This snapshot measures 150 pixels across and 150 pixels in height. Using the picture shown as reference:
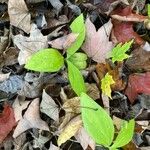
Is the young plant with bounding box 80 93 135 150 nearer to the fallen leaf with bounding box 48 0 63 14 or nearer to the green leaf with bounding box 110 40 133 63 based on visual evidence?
the green leaf with bounding box 110 40 133 63

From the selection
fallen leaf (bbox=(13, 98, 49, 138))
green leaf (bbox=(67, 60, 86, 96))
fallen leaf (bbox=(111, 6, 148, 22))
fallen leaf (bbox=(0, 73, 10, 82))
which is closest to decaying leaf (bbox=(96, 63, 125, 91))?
green leaf (bbox=(67, 60, 86, 96))

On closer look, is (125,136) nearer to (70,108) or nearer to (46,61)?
(70,108)

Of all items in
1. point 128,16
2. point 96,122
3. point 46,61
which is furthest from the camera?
point 128,16

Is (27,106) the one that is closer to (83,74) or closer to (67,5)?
(83,74)

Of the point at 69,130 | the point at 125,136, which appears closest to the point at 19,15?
the point at 69,130

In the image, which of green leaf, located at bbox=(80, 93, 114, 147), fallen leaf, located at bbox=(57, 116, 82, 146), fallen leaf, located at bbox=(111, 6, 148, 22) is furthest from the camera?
fallen leaf, located at bbox=(111, 6, 148, 22)

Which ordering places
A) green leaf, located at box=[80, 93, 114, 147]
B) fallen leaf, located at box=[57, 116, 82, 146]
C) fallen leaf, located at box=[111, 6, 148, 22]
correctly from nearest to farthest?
green leaf, located at box=[80, 93, 114, 147] < fallen leaf, located at box=[57, 116, 82, 146] < fallen leaf, located at box=[111, 6, 148, 22]


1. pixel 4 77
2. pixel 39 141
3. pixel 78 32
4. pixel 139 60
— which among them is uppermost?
pixel 78 32
